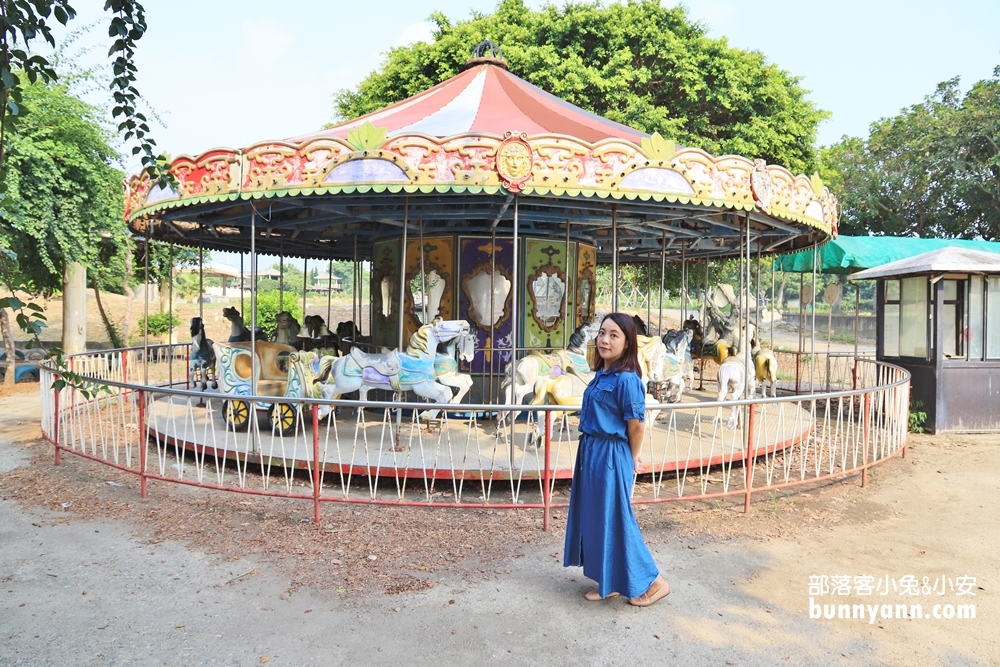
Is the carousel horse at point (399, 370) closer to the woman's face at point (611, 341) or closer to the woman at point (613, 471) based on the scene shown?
the woman at point (613, 471)

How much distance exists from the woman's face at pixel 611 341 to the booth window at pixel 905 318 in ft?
30.2

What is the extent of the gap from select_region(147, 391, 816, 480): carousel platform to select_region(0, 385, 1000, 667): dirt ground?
22.7 inches

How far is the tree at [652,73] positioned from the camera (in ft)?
56.3

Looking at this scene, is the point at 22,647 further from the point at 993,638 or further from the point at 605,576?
the point at 993,638

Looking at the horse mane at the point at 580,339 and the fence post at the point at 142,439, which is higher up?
the horse mane at the point at 580,339

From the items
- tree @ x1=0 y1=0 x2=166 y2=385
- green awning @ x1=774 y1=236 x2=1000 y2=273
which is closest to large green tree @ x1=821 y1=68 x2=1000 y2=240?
green awning @ x1=774 y1=236 x2=1000 y2=273

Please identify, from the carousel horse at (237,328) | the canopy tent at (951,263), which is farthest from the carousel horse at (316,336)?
the canopy tent at (951,263)

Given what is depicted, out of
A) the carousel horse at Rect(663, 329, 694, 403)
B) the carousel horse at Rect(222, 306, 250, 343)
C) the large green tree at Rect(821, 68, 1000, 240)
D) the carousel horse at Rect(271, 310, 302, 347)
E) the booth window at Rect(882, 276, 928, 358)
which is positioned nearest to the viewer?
the carousel horse at Rect(663, 329, 694, 403)

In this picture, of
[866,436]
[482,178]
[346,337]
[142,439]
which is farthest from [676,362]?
[346,337]

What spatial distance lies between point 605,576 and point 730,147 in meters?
16.0

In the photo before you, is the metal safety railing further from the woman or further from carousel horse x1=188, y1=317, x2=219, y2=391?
the woman

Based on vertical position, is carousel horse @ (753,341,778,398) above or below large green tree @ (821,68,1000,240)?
below

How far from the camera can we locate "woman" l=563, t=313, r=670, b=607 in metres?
3.75

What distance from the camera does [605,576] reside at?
3.87m
